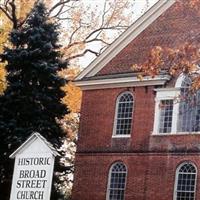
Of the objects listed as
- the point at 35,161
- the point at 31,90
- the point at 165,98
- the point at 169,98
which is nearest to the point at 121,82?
the point at 165,98

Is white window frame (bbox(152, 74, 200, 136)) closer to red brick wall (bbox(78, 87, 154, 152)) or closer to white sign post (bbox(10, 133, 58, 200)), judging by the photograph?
red brick wall (bbox(78, 87, 154, 152))

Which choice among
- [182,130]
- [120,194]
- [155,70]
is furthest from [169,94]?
[155,70]

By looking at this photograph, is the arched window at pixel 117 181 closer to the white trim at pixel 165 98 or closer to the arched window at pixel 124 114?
the arched window at pixel 124 114

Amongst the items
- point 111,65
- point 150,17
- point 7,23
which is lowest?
point 111,65

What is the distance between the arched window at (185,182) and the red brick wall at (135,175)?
0.64ft

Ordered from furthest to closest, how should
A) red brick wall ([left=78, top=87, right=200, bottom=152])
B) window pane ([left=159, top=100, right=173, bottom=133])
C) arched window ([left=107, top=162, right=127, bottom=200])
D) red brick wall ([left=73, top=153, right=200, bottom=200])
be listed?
arched window ([left=107, top=162, right=127, bottom=200]) < window pane ([left=159, top=100, right=173, bottom=133]) < red brick wall ([left=78, top=87, right=200, bottom=152]) < red brick wall ([left=73, top=153, right=200, bottom=200])

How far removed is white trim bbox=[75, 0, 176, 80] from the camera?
27.4 metres

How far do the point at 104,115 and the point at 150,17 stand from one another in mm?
5011

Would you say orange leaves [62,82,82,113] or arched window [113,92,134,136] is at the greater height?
orange leaves [62,82,82,113]

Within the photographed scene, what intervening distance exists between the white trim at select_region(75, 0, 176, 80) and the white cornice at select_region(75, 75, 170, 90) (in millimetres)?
622

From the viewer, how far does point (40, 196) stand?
27.3 feet

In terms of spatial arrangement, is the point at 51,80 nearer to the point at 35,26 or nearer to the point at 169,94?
the point at 35,26

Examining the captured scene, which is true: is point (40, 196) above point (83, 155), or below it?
below

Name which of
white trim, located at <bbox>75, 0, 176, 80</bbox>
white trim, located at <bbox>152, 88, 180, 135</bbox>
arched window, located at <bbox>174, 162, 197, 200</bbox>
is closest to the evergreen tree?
white trim, located at <bbox>75, 0, 176, 80</bbox>
